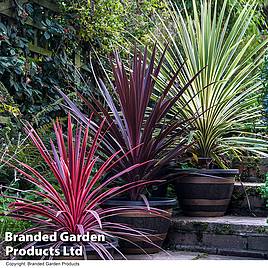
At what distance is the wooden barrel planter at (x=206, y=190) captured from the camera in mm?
2973

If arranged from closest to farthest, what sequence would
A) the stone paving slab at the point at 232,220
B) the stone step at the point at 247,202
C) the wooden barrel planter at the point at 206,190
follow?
the stone paving slab at the point at 232,220 → the wooden barrel planter at the point at 206,190 → the stone step at the point at 247,202

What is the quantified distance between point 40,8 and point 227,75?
1.70 metres

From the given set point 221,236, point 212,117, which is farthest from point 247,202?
point 212,117

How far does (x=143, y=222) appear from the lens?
100 inches

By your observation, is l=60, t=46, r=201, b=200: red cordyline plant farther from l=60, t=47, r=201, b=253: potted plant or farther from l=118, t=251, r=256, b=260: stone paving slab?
l=118, t=251, r=256, b=260: stone paving slab

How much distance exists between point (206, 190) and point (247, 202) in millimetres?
402

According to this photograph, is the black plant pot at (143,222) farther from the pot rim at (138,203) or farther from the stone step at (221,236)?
the stone step at (221,236)

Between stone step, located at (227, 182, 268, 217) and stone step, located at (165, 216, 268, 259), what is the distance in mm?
188

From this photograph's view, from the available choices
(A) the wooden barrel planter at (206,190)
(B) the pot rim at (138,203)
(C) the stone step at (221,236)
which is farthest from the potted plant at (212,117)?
(B) the pot rim at (138,203)

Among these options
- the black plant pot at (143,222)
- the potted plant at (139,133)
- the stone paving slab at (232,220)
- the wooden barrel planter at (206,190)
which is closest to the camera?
the black plant pot at (143,222)

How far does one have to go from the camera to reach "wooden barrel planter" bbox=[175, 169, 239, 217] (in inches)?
117

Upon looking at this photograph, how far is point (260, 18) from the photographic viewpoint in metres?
5.98

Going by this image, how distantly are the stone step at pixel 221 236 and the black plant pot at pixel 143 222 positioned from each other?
0.86ft

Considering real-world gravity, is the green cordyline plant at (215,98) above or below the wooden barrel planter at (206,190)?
above
